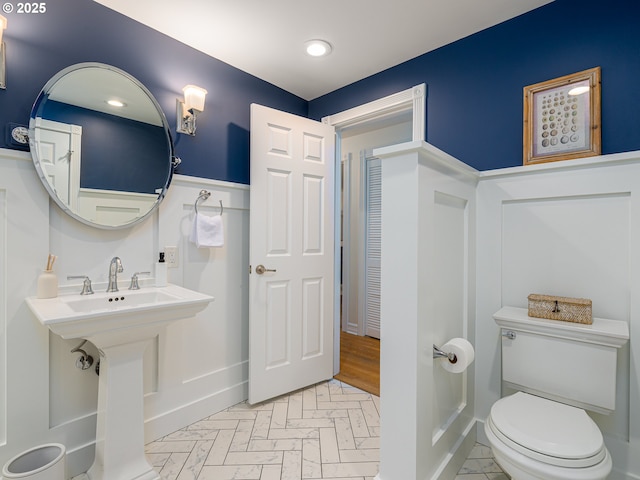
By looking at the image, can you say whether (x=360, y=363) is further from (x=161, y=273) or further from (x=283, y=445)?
(x=161, y=273)

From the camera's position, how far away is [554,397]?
1489 millimetres

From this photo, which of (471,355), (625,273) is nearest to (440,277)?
(471,355)

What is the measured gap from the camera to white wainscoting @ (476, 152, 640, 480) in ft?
4.87

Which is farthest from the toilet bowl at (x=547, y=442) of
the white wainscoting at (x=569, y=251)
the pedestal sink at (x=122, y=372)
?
the pedestal sink at (x=122, y=372)

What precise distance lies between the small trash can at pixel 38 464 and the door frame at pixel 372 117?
1860 millimetres

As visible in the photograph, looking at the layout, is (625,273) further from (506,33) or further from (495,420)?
(506,33)

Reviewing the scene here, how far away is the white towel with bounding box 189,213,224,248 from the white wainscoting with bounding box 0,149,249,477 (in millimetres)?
67

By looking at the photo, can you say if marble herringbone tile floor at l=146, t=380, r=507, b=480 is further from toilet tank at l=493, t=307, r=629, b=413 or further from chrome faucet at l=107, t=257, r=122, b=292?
chrome faucet at l=107, t=257, r=122, b=292

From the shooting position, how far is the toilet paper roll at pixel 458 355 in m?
1.40

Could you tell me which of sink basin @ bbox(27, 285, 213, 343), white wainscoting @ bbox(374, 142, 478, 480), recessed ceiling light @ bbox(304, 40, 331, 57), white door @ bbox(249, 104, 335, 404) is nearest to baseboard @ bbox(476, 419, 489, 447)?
white wainscoting @ bbox(374, 142, 478, 480)

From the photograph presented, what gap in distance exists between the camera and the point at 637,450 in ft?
4.81

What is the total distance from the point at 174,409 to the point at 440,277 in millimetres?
1762

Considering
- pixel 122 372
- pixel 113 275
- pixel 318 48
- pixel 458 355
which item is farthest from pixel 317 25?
pixel 122 372

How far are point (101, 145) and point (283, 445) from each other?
1.92 m
